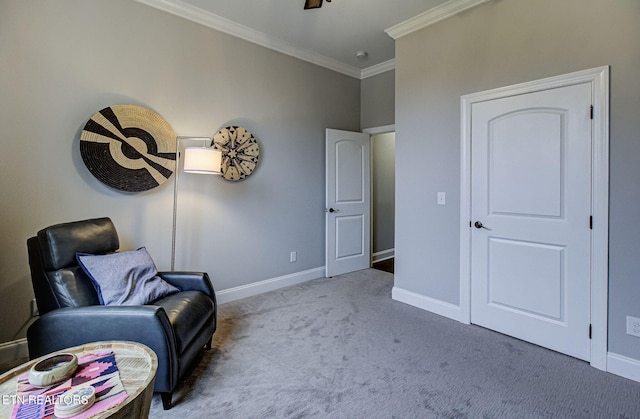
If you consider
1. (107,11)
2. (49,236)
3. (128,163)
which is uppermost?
(107,11)

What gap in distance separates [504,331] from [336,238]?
7.28 feet

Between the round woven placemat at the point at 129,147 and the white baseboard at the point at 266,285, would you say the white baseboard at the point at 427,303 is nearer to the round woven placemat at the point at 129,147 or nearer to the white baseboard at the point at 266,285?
the white baseboard at the point at 266,285

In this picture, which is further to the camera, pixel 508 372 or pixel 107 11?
pixel 107 11

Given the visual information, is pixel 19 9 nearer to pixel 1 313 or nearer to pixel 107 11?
pixel 107 11

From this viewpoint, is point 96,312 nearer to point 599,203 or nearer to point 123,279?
point 123,279

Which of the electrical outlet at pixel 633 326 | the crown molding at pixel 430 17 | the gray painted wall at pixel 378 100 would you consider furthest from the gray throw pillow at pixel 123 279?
the gray painted wall at pixel 378 100

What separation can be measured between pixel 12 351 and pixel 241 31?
337 centimetres

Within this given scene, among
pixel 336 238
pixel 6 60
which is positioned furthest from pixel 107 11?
pixel 336 238

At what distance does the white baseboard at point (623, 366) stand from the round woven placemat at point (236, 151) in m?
3.31

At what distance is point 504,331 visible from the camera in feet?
8.52

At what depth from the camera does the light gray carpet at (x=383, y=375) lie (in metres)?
1.72

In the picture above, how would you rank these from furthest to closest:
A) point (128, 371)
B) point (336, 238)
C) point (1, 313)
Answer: point (336, 238) → point (1, 313) → point (128, 371)

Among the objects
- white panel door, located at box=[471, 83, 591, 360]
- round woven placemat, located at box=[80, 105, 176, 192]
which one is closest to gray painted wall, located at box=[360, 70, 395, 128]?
white panel door, located at box=[471, 83, 591, 360]

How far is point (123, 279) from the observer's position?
2023 mm
